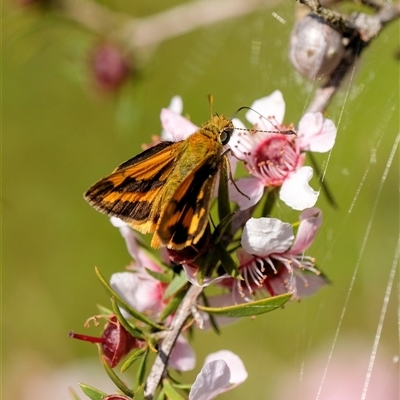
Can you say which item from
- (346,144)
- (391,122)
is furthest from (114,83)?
(391,122)

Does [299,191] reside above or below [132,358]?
above

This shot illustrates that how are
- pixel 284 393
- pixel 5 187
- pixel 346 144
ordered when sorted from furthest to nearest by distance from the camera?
pixel 5 187, pixel 346 144, pixel 284 393

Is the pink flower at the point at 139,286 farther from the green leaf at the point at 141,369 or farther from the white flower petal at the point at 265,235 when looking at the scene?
the white flower petal at the point at 265,235

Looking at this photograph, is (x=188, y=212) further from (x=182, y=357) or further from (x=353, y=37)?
(x=353, y=37)

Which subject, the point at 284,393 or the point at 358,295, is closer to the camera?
the point at 284,393

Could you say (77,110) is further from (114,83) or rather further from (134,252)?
(134,252)

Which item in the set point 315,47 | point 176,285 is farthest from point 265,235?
point 315,47

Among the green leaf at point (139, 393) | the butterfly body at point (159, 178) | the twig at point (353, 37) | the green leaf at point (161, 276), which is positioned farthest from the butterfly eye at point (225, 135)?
the green leaf at point (139, 393)

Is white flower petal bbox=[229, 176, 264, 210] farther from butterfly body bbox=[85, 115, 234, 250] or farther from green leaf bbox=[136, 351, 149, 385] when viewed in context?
green leaf bbox=[136, 351, 149, 385]
